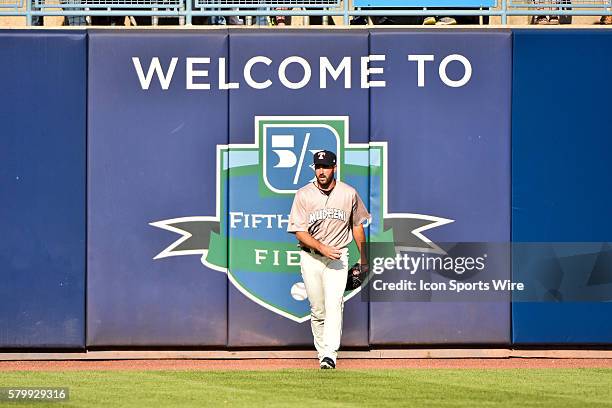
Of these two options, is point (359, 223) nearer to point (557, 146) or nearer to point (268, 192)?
point (268, 192)

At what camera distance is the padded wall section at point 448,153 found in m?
14.6

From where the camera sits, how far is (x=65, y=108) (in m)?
14.5

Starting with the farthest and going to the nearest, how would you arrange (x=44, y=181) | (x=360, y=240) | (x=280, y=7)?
1. (x=280, y=7)
2. (x=44, y=181)
3. (x=360, y=240)

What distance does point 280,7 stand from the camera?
15211 mm

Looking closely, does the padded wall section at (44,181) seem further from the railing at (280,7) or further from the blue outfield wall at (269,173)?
the railing at (280,7)

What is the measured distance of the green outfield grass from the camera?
445 inches

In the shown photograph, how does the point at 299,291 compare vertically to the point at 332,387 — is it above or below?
above

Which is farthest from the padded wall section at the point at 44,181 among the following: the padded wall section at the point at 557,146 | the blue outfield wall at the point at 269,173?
the padded wall section at the point at 557,146

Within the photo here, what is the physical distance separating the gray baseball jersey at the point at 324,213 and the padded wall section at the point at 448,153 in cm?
122

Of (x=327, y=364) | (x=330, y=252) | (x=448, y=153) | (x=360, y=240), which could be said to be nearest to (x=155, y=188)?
(x=330, y=252)

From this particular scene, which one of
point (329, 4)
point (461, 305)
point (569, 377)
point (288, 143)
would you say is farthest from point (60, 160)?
point (569, 377)

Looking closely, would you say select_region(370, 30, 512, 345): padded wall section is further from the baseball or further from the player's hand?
the player's hand

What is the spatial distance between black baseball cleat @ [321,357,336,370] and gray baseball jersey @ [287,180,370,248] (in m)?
1.11

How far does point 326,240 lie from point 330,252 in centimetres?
19
